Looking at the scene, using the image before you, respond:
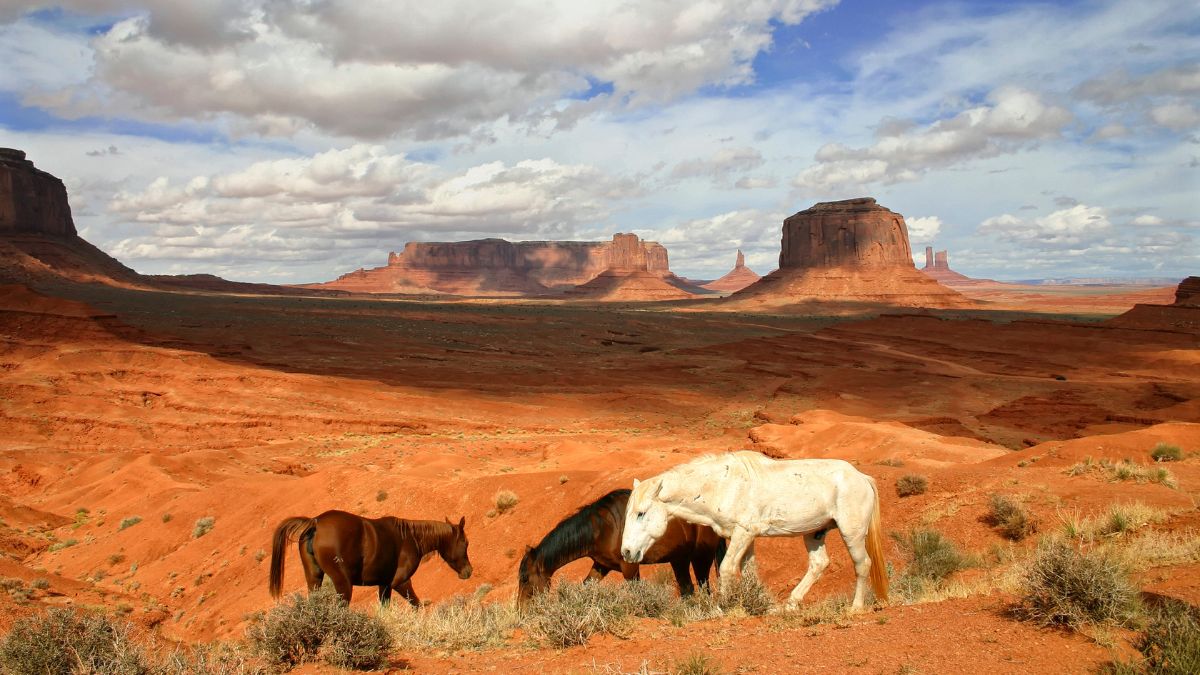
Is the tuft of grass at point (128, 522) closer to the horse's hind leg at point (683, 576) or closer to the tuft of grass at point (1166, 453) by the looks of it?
the horse's hind leg at point (683, 576)

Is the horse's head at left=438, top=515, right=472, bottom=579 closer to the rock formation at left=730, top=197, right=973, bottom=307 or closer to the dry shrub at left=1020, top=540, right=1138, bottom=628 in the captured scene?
the dry shrub at left=1020, top=540, right=1138, bottom=628

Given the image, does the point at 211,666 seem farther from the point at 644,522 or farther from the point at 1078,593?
the point at 1078,593

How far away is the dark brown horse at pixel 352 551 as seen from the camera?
9.16 metres

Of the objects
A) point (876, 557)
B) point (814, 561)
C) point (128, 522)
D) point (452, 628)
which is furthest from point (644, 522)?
point (128, 522)

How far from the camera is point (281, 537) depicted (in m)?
9.13

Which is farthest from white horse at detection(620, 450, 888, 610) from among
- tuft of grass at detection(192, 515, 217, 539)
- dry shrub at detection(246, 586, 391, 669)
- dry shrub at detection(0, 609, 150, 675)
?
tuft of grass at detection(192, 515, 217, 539)

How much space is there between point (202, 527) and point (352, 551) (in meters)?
9.13

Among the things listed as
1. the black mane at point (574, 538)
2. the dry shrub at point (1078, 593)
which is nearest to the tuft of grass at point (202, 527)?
the black mane at point (574, 538)

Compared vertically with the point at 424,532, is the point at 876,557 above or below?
above

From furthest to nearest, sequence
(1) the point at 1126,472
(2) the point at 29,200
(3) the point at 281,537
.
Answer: (2) the point at 29,200 → (1) the point at 1126,472 → (3) the point at 281,537

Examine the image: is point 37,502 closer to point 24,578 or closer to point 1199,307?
point 24,578

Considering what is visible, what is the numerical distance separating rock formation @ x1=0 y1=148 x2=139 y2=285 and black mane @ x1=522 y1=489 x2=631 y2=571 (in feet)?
398

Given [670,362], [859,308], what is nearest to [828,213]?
[859,308]

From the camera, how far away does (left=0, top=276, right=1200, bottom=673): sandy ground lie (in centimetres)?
648
